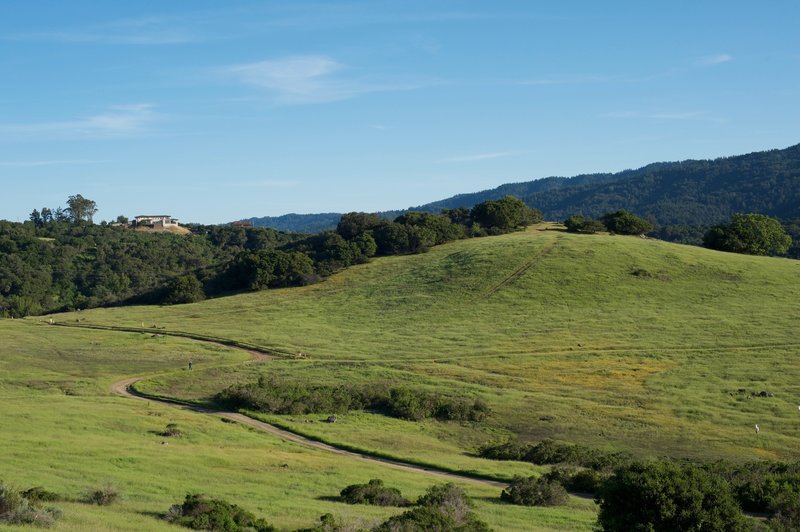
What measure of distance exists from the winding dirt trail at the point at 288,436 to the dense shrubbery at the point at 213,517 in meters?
14.8

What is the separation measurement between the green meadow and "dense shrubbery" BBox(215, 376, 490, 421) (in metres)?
1.36

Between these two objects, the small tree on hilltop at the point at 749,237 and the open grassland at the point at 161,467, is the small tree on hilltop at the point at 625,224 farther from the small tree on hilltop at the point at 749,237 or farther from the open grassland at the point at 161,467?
the open grassland at the point at 161,467

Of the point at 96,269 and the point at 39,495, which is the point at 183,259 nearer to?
the point at 96,269

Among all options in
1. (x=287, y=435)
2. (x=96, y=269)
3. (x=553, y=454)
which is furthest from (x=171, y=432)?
(x=96, y=269)

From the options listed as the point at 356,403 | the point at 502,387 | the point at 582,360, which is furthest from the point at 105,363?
the point at 582,360

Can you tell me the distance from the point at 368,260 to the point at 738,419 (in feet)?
260

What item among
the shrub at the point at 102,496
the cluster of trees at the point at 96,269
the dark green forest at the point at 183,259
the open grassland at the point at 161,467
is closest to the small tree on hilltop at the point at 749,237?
the dark green forest at the point at 183,259

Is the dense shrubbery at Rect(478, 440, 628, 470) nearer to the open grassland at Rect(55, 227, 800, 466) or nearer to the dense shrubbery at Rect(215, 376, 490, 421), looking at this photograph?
the open grassland at Rect(55, 227, 800, 466)

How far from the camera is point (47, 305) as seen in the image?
12950cm

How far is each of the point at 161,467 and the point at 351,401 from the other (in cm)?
2227

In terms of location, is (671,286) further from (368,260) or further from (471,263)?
(368,260)

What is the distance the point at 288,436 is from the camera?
4359 cm

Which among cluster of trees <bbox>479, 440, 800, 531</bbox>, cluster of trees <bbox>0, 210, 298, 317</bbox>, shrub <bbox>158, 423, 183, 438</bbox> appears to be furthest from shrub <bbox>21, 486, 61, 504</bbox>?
cluster of trees <bbox>0, 210, 298, 317</bbox>

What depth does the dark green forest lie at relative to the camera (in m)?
114
